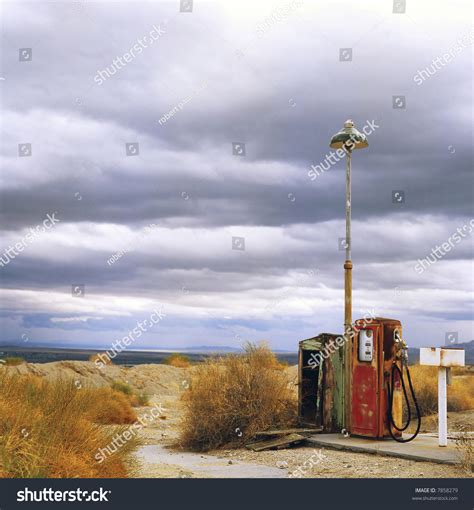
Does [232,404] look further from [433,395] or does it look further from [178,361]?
[178,361]

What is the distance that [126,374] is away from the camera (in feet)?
102

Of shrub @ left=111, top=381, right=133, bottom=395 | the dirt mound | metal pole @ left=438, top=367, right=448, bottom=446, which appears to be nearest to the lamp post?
metal pole @ left=438, top=367, right=448, bottom=446

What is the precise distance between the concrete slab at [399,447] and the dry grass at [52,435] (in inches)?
152

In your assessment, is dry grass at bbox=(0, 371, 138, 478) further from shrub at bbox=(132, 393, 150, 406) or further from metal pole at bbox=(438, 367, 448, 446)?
shrub at bbox=(132, 393, 150, 406)

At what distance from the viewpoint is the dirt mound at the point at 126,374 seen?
27328 millimetres

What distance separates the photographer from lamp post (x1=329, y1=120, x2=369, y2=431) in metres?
12.6

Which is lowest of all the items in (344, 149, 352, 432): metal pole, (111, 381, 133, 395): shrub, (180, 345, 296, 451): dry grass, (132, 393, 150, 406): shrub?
(132, 393, 150, 406): shrub

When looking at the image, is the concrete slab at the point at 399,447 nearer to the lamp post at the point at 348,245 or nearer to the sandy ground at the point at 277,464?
the sandy ground at the point at 277,464

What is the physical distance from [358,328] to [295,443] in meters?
2.29

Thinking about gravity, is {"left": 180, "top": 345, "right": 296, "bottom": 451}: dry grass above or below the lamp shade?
below

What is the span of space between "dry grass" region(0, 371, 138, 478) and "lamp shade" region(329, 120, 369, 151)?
6893 millimetres

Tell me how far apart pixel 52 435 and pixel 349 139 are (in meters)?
8.13
